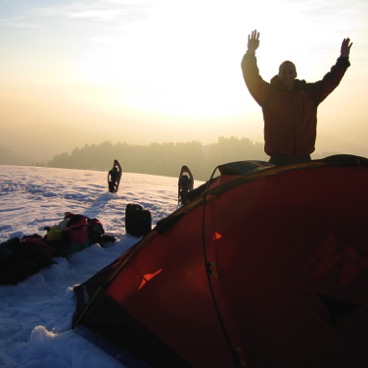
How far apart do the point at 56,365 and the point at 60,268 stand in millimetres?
2057

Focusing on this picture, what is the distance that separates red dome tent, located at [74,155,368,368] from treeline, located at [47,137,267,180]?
353ft

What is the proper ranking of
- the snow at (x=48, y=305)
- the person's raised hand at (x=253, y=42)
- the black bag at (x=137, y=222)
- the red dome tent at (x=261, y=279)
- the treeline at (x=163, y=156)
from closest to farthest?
the red dome tent at (x=261, y=279)
the snow at (x=48, y=305)
the person's raised hand at (x=253, y=42)
the black bag at (x=137, y=222)
the treeline at (x=163, y=156)

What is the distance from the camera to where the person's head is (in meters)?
5.05

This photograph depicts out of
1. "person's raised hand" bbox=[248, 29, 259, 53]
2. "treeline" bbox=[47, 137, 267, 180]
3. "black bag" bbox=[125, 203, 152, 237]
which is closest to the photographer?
"person's raised hand" bbox=[248, 29, 259, 53]

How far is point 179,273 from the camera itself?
9.31 ft

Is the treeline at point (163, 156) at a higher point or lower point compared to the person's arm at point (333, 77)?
lower

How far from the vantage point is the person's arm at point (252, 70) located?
5.02m

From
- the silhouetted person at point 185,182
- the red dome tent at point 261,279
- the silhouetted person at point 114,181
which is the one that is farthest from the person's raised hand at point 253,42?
the silhouetted person at point 114,181

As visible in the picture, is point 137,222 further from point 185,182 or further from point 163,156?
point 163,156

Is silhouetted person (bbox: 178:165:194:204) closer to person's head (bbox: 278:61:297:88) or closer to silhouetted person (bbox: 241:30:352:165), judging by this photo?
silhouetted person (bbox: 241:30:352:165)

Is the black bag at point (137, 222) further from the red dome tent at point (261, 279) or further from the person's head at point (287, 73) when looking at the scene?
the red dome tent at point (261, 279)

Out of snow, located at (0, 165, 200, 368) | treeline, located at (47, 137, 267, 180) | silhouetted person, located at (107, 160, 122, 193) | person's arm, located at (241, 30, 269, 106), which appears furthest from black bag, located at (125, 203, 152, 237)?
treeline, located at (47, 137, 267, 180)

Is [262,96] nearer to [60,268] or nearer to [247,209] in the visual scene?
[247,209]

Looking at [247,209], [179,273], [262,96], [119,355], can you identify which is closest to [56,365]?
[119,355]
